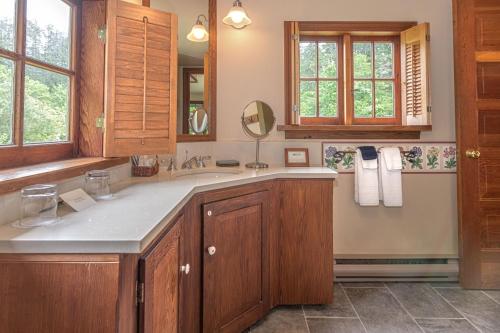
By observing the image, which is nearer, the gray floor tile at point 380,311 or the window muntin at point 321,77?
the gray floor tile at point 380,311

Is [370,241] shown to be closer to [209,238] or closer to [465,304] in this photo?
[465,304]

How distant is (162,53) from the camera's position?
1.71 metres

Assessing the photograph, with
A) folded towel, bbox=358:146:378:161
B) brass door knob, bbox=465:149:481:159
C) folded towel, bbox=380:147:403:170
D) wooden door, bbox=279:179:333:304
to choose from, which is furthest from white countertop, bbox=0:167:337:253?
brass door knob, bbox=465:149:481:159

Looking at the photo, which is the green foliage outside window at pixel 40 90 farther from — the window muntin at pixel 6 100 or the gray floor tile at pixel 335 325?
the gray floor tile at pixel 335 325

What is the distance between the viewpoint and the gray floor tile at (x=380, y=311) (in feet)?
6.06

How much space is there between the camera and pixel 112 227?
0.87 meters

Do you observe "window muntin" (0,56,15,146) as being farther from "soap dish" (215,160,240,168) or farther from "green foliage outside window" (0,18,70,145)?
"soap dish" (215,160,240,168)

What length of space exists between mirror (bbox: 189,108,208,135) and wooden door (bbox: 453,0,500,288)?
1910 mm

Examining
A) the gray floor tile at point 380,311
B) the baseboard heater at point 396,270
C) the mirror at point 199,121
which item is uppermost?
the mirror at point 199,121

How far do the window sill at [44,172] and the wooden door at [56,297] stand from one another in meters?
0.29

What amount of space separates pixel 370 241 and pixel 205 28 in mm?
2110

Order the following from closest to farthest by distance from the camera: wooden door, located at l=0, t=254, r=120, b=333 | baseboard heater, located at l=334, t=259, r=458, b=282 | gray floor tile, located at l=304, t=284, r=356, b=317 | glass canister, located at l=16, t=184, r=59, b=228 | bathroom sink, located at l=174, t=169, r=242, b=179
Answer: wooden door, located at l=0, t=254, r=120, b=333 → glass canister, located at l=16, t=184, r=59, b=228 → gray floor tile, located at l=304, t=284, r=356, b=317 → bathroom sink, located at l=174, t=169, r=242, b=179 → baseboard heater, located at l=334, t=259, r=458, b=282

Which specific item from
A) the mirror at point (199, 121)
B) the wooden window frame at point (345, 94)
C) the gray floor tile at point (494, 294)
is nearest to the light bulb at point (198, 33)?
the mirror at point (199, 121)

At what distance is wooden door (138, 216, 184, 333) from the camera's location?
2.73 ft
